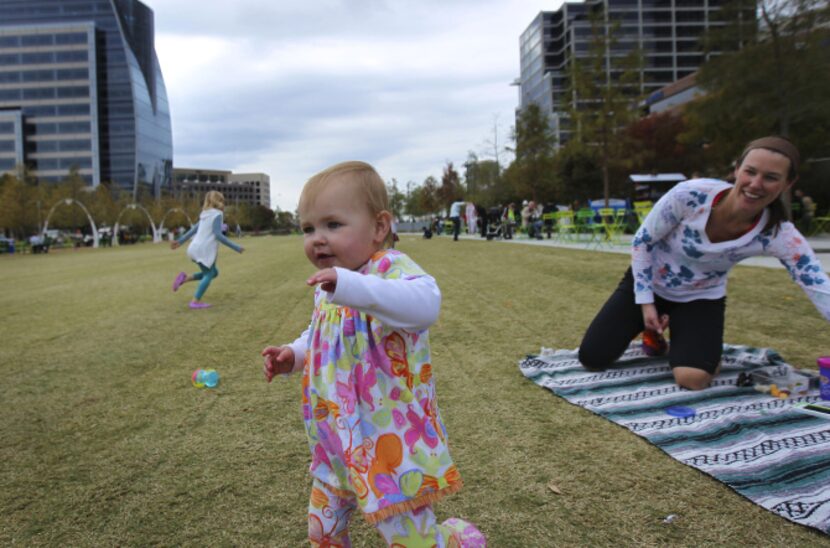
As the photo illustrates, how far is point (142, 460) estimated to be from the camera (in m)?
2.99

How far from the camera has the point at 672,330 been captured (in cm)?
430

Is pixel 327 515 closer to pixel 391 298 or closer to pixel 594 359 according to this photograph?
pixel 391 298

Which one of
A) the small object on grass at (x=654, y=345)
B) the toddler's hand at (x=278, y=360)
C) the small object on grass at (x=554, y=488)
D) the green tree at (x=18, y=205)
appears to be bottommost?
the small object on grass at (x=554, y=488)

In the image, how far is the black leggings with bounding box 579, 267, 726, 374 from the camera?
3.97 metres

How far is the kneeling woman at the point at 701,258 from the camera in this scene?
3.49 metres

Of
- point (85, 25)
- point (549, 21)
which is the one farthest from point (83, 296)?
point (85, 25)

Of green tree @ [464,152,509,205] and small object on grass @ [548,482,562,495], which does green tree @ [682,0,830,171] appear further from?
green tree @ [464,152,509,205]

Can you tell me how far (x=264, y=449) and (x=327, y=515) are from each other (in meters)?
1.41

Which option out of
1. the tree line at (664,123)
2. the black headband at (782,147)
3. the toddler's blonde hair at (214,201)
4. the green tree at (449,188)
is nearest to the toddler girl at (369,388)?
the black headband at (782,147)

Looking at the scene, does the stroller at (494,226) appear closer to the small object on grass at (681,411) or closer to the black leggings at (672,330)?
the black leggings at (672,330)

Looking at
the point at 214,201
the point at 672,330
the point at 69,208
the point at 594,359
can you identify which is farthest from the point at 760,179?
the point at 69,208

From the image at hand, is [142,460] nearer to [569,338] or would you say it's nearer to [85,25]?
[569,338]

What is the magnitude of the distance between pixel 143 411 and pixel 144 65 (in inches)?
5035

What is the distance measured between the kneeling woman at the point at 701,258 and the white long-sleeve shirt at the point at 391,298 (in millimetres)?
2787
